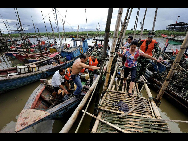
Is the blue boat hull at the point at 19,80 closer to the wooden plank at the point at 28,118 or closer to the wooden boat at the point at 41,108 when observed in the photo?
the wooden boat at the point at 41,108

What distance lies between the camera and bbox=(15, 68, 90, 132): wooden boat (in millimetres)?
3648

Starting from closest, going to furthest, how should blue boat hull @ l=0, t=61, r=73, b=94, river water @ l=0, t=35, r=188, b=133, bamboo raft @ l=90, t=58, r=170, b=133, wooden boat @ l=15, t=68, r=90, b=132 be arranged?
1. bamboo raft @ l=90, t=58, r=170, b=133
2. wooden boat @ l=15, t=68, r=90, b=132
3. river water @ l=0, t=35, r=188, b=133
4. blue boat hull @ l=0, t=61, r=73, b=94

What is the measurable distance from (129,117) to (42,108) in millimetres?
4444

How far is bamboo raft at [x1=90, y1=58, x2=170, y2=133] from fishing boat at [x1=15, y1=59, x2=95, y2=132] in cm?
197

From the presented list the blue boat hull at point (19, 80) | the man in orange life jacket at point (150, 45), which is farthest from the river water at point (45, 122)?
the man in orange life jacket at point (150, 45)

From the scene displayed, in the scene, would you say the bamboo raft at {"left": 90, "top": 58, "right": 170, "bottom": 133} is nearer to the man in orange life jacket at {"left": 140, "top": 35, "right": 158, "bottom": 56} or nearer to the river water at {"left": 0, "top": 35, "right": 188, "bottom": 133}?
the river water at {"left": 0, "top": 35, "right": 188, "bottom": 133}

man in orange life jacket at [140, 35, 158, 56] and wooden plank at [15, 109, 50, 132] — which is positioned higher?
man in orange life jacket at [140, 35, 158, 56]

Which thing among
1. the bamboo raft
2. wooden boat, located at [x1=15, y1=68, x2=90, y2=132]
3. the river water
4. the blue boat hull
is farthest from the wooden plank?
the blue boat hull

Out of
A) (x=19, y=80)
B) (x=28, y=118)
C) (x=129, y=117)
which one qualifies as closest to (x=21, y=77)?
(x=19, y=80)

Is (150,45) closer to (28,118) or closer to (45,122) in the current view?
(28,118)

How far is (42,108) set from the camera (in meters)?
5.21

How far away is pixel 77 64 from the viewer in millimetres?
4180
